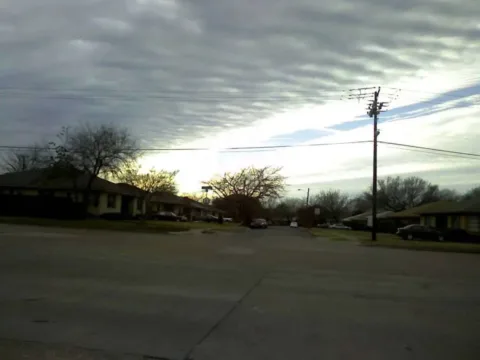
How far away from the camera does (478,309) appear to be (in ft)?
31.6

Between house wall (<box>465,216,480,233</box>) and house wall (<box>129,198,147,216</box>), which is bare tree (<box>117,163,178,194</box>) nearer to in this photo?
house wall (<box>129,198,147,216</box>)

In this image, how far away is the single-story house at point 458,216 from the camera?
49.9 meters

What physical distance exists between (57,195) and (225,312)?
51638mm

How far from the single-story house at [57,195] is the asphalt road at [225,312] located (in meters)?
36.1

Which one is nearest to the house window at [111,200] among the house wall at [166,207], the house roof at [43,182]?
the house roof at [43,182]

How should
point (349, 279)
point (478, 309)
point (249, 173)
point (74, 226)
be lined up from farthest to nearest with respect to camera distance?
point (249, 173), point (74, 226), point (349, 279), point (478, 309)

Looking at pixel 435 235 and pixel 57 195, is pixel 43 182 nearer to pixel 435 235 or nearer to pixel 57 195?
pixel 57 195

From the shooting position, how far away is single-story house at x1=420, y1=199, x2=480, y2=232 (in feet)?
164

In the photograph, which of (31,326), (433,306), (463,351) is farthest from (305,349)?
(433,306)

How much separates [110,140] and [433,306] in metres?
40.7

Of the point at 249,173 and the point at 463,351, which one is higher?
the point at 249,173

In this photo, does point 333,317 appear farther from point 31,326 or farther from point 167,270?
point 167,270

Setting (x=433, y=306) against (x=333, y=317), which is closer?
(x=333, y=317)

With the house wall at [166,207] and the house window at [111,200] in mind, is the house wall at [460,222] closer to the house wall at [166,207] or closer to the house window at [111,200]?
the house window at [111,200]
